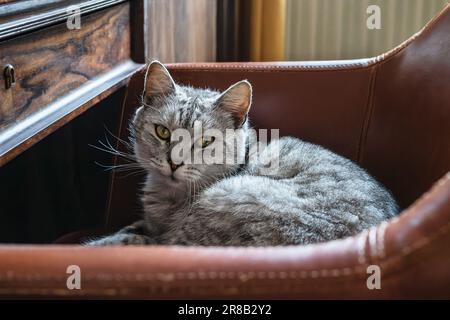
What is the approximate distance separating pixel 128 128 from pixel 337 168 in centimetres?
52

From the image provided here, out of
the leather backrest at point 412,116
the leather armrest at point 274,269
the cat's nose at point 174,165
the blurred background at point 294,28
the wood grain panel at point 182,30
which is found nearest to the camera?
the leather armrest at point 274,269

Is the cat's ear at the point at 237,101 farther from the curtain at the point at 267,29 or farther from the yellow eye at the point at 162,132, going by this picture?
the curtain at the point at 267,29

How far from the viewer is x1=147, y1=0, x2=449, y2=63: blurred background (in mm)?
2332

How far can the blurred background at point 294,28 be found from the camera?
2332 millimetres

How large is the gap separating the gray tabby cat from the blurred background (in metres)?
0.89

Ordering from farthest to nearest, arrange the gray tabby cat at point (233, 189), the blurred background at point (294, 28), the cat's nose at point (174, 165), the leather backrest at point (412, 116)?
1. the blurred background at point (294, 28)
2. the cat's nose at point (174, 165)
3. the leather backrest at point (412, 116)
4. the gray tabby cat at point (233, 189)

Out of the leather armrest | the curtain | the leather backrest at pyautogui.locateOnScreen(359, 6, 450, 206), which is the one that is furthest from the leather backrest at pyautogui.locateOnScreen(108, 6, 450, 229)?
the curtain

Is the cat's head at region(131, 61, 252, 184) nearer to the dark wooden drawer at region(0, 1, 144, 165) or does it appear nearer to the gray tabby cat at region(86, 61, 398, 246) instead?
the gray tabby cat at region(86, 61, 398, 246)

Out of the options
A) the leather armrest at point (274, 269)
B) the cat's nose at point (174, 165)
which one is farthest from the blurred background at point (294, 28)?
the leather armrest at point (274, 269)

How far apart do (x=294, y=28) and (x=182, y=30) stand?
0.55 m

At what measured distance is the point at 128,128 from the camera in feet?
4.82

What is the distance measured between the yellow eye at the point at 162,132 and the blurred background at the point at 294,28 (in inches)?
35.4

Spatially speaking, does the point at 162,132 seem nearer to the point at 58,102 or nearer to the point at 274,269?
the point at 58,102

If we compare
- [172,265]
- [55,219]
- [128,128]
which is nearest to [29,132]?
[128,128]
